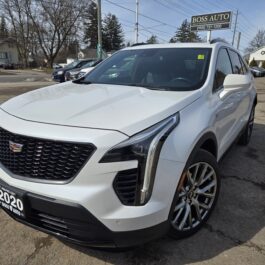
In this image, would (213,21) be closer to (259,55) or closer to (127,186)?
(127,186)

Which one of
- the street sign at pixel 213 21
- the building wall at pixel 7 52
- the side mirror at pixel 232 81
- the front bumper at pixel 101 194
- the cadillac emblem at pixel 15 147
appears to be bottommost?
the building wall at pixel 7 52

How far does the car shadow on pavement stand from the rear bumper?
251mm

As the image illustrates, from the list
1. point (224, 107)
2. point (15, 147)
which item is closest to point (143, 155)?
point (15, 147)

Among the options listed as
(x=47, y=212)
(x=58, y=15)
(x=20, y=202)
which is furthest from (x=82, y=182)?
(x=58, y=15)

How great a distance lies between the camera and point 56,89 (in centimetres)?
322

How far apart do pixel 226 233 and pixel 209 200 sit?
324mm

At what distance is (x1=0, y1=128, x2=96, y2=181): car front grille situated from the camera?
1.92 metres

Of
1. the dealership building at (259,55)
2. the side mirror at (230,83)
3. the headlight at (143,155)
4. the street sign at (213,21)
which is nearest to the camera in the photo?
the headlight at (143,155)

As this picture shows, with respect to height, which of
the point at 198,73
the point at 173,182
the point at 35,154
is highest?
the point at 198,73

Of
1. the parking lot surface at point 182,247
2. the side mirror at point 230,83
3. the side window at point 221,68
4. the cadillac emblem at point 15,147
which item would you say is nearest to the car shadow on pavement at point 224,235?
the parking lot surface at point 182,247

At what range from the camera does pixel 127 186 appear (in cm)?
192

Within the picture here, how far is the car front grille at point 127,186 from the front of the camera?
190 centimetres

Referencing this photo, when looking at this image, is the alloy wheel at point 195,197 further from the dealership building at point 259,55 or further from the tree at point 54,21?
the dealership building at point 259,55

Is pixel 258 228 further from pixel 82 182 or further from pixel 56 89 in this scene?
pixel 56 89
